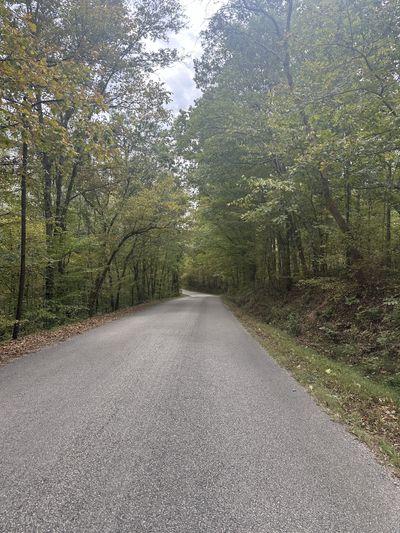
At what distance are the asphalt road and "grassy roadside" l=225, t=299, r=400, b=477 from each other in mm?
238

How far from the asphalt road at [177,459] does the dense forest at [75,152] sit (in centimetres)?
369

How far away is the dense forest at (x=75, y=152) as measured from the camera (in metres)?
5.00

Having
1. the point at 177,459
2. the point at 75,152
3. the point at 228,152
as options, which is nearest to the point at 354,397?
the point at 177,459

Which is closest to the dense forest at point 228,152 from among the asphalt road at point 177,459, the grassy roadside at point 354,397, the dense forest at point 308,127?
the dense forest at point 308,127

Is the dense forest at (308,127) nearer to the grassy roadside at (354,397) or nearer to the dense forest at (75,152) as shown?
the dense forest at (75,152)

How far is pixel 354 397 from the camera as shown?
15.6 ft

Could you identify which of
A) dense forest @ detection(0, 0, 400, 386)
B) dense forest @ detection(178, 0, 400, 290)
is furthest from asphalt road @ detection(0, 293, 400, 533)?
dense forest @ detection(178, 0, 400, 290)

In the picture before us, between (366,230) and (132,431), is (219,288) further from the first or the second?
(132,431)

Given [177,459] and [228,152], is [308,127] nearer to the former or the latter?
[228,152]

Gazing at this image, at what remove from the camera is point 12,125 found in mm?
4926

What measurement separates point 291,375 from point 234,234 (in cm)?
1520

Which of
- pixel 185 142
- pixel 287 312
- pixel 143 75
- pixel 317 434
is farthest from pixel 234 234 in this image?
pixel 317 434

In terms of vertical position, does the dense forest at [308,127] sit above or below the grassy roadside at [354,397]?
above

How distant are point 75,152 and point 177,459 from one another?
447cm
